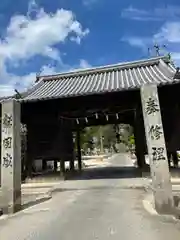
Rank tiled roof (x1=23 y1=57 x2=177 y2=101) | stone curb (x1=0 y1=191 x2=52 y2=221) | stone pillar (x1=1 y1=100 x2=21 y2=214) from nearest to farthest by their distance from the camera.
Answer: stone curb (x1=0 y1=191 x2=52 y2=221)
stone pillar (x1=1 y1=100 x2=21 y2=214)
tiled roof (x1=23 y1=57 x2=177 y2=101)

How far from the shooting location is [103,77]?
18.2 meters

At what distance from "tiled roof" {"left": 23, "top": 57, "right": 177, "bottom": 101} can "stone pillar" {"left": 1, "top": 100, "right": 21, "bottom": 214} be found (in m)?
6.20

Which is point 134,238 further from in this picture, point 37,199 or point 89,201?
point 37,199

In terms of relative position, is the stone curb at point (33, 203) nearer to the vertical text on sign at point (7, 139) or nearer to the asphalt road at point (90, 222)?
the asphalt road at point (90, 222)

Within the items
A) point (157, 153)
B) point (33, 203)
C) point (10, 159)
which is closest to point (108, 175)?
point (33, 203)

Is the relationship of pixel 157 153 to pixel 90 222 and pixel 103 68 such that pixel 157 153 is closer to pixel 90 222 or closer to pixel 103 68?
pixel 90 222

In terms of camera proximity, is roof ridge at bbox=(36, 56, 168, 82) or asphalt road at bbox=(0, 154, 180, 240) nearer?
asphalt road at bbox=(0, 154, 180, 240)

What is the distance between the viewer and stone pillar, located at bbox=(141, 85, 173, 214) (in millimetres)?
7473

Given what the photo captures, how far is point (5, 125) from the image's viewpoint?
8938 millimetres

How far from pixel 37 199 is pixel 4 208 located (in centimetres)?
201

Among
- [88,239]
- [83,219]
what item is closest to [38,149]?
[83,219]

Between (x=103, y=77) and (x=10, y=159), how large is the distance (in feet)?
35.6

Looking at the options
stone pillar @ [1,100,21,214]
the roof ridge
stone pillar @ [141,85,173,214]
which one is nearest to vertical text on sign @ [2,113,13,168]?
stone pillar @ [1,100,21,214]

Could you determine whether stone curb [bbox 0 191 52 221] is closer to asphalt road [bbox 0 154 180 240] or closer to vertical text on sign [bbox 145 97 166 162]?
asphalt road [bbox 0 154 180 240]
